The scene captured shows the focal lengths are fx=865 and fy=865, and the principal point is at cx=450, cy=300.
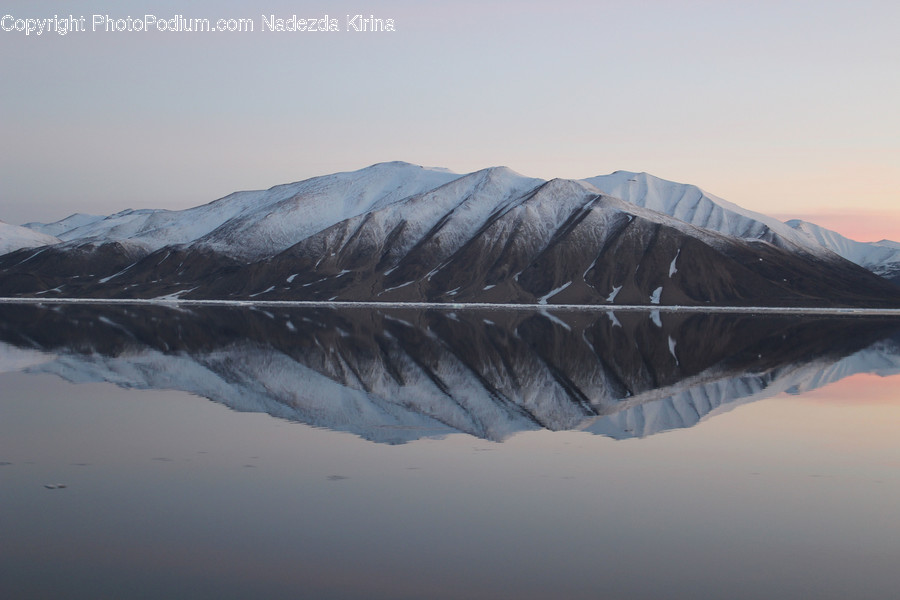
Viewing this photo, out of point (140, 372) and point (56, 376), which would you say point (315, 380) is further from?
point (56, 376)

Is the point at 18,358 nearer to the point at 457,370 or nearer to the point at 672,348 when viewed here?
the point at 457,370

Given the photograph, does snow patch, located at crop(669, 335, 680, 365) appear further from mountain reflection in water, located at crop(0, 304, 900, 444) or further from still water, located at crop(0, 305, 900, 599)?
still water, located at crop(0, 305, 900, 599)

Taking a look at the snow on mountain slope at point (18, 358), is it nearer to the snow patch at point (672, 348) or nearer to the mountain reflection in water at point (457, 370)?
the mountain reflection in water at point (457, 370)

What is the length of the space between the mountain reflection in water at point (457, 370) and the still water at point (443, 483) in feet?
0.98

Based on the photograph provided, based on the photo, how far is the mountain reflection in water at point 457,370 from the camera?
1211 inches

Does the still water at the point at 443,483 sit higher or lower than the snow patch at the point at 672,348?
higher

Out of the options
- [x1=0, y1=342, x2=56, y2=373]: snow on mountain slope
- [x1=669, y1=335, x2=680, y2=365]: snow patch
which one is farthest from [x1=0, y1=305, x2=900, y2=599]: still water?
[x1=669, y1=335, x2=680, y2=365]: snow patch

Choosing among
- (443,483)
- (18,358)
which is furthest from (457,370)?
(18,358)

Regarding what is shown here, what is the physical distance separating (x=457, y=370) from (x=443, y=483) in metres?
24.0

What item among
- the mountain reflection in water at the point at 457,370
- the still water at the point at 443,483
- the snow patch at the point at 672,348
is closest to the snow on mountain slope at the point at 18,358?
the mountain reflection in water at the point at 457,370

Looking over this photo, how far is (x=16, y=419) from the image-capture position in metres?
28.3

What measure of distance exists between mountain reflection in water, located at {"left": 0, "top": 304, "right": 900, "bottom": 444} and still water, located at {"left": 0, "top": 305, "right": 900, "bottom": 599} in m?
0.30

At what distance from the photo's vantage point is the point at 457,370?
44250 mm

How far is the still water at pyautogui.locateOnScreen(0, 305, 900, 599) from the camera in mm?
14078
